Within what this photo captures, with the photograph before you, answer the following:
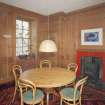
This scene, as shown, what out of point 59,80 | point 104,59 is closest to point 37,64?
point 104,59

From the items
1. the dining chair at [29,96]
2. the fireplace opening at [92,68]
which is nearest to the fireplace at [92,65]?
the fireplace opening at [92,68]

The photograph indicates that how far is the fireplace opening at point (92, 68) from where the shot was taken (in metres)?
4.07

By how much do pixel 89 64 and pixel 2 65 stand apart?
287 cm

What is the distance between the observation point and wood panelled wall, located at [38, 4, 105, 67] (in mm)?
4112

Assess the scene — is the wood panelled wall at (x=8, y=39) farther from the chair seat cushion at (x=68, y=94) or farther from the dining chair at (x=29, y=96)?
A: the chair seat cushion at (x=68, y=94)

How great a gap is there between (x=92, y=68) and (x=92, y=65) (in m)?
0.10

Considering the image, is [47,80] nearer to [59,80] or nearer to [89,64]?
[59,80]

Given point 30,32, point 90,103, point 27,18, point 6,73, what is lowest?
point 90,103

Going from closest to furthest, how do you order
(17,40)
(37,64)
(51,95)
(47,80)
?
(47,80), (51,95), (17,40), (37,64)

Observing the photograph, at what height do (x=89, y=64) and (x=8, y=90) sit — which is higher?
(x=89, y=64)

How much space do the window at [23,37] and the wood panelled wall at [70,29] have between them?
1.61 feet

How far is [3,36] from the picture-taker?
161 inches

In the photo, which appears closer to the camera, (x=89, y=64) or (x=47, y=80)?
(x=47, y=80)

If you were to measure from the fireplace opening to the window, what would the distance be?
7.49 feet
